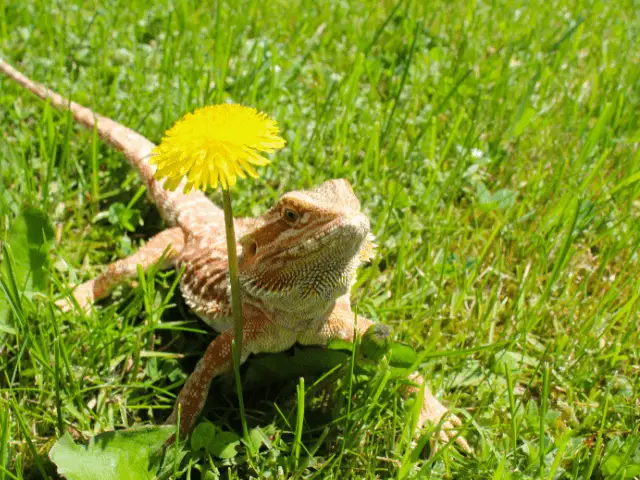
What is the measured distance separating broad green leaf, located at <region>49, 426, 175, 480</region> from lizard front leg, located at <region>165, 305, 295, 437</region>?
0.27 m

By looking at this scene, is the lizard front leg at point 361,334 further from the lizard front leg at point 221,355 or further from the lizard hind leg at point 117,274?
the lizard hind leg at point 117,274

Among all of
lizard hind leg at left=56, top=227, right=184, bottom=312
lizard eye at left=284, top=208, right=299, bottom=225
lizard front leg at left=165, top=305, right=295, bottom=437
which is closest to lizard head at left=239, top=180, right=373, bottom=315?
lizard eye at left=284, top=208, right=299, bottom=225

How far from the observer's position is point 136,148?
149 inches

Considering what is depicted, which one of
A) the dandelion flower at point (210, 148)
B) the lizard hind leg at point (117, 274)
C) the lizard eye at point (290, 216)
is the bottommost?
the lizard hind leg at point (117, 274)

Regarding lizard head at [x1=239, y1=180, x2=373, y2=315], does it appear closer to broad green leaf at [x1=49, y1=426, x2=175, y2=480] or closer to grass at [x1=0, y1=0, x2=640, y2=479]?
grass at [x1=0, y1=0, x2=640, y2=479]

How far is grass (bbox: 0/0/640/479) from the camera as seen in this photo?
2623 mm

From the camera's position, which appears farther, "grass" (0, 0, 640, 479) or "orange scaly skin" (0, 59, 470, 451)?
"grass" (0, 0, 640, 479)

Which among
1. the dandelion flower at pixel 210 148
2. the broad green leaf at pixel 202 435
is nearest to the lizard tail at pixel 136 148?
the broad green leaf at pixel 202 435

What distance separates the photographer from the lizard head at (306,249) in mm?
2266

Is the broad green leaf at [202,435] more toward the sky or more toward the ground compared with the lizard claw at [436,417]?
more toward the sky

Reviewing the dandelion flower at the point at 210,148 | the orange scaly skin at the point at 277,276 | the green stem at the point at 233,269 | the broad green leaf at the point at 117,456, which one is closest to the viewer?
the dandelion flower at the point at 210,148

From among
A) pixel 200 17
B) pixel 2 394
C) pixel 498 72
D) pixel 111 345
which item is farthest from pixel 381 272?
pixel 200 17

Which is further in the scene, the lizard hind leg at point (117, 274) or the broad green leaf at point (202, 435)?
the lizard hind leg at point (117, 274)

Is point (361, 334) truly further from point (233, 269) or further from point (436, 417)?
point (233, 269)
